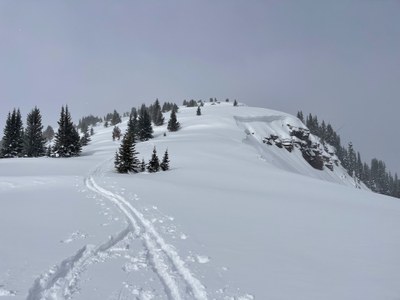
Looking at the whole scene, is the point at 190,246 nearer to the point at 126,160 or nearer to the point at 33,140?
the point at 126,160

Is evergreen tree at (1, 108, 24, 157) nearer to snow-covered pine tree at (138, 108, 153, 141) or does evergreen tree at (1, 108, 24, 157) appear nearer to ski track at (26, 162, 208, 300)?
snow-covered pine tree at (138, 108, 153, 141)

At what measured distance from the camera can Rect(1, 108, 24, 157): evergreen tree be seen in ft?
174

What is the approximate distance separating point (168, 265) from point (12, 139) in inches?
2268

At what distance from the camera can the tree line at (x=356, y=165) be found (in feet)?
502

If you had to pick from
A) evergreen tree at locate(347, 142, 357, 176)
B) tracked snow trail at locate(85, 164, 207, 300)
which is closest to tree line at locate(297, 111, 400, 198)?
evergreen tree at locate(347, 142, 357, 176)

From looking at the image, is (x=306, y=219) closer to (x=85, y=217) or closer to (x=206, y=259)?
(x=206, y=259)

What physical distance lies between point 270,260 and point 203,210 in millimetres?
6402

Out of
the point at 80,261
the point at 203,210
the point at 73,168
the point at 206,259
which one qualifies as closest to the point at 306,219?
the point at 203,210

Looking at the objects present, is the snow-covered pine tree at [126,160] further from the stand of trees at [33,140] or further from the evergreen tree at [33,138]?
the evergreen tree at [33,138]

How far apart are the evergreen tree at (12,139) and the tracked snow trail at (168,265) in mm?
52133

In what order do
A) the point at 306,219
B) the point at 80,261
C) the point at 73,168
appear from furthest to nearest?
the point at 73,168, the point at 306,219, the point at 80,261

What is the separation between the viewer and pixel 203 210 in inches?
558

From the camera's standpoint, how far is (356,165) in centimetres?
16288

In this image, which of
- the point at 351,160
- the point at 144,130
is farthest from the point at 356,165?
the point at 144,130
